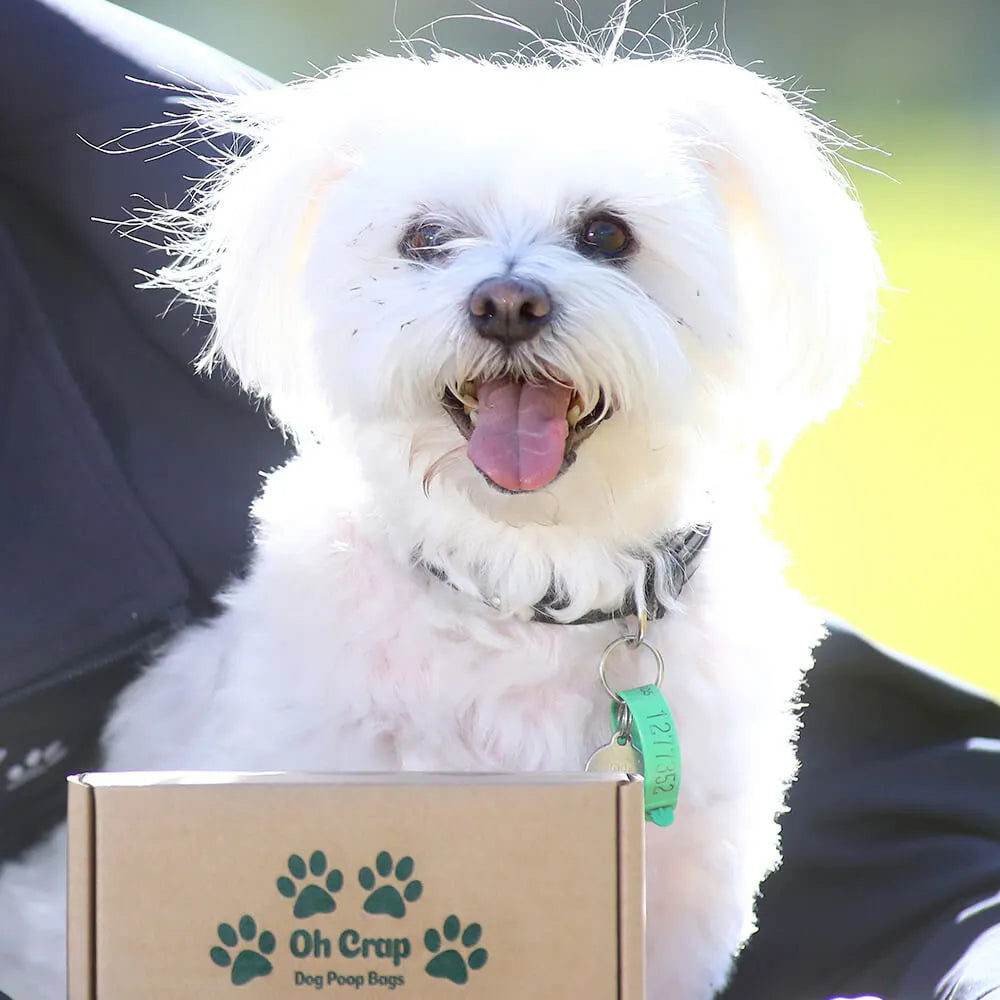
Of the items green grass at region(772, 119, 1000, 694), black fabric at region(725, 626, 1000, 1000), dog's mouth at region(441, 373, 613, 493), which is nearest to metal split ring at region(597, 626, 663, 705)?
dog's mouth at region(441, 373, 613, 493)

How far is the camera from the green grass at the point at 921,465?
3.31 metres

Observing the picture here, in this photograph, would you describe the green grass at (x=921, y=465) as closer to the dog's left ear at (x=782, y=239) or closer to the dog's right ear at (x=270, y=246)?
the dog's left ear at (x=782, y=239)

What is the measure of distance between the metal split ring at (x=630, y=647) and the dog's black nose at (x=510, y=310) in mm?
327

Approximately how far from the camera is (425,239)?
1.28 meters

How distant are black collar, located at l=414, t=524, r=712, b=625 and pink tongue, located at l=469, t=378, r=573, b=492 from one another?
18 cm

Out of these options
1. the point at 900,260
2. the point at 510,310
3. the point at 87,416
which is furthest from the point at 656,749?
the point at 900,260

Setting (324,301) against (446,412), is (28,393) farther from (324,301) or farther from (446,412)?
(446,412)

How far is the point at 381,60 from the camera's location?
1400 mm

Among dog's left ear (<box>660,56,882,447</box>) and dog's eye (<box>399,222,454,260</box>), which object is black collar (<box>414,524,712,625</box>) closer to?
dog's left ear (<box>660,56,882,447</box>)

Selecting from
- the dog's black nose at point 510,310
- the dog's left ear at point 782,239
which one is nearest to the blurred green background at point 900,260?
the dog's left ear at point 782,239

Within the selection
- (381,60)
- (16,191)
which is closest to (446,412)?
(381,60)

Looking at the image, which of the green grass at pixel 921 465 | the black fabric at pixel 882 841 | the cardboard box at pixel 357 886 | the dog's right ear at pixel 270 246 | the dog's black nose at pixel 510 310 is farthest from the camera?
the green grass at pixel 921 465

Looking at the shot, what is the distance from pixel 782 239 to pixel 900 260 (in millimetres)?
3315

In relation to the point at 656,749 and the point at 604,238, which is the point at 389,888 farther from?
the point at 604,238
